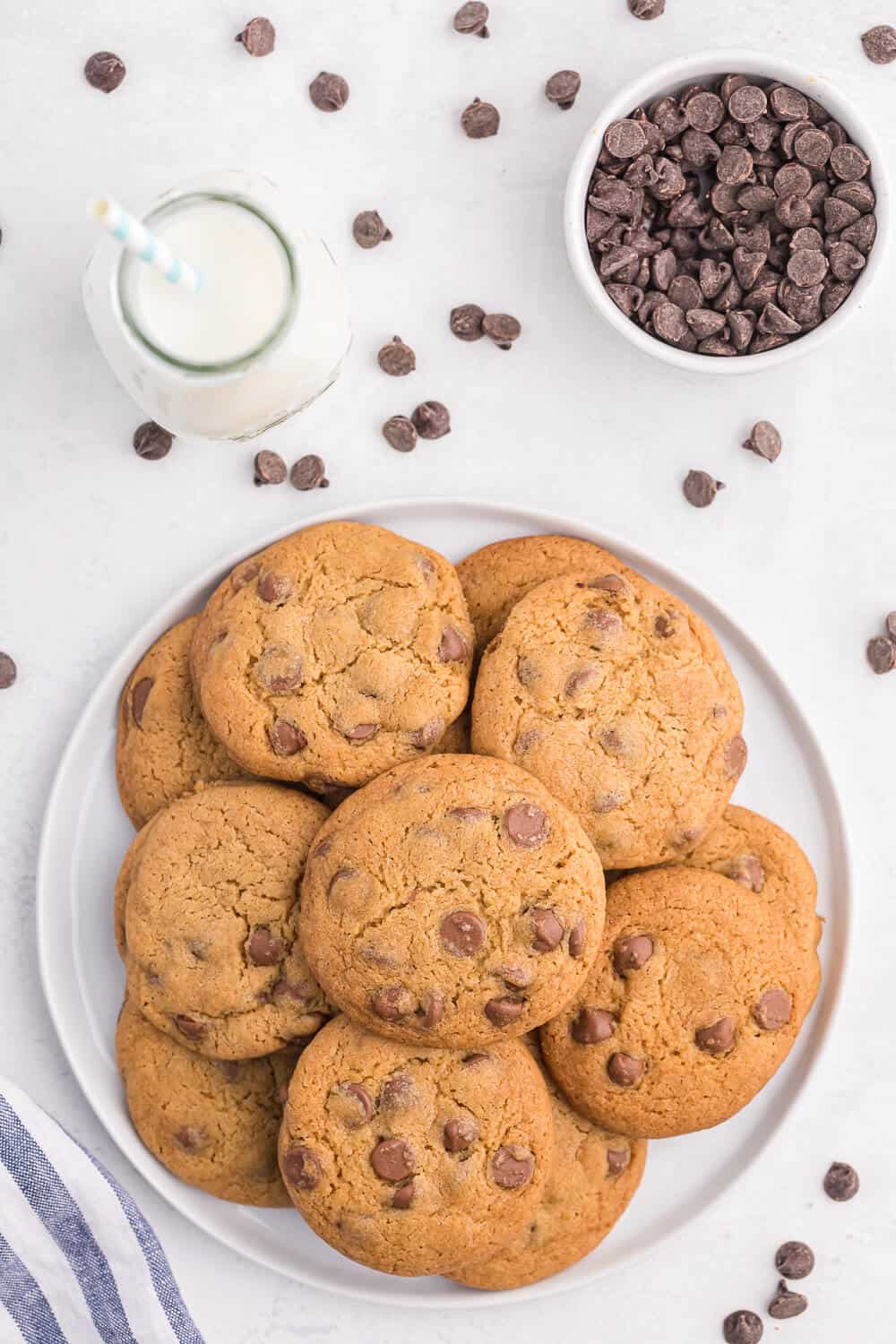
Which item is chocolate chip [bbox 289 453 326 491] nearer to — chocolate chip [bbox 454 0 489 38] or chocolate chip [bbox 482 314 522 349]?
chocolate chip [bbox 482 314 522 349]

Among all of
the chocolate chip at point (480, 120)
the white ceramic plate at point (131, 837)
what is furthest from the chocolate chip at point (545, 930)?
the chocolate chip at point (480, 120)

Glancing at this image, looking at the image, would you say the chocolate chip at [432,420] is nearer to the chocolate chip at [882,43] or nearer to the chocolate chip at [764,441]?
the chocolate chip at [764,441]

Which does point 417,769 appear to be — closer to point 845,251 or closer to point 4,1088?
point 4,1088

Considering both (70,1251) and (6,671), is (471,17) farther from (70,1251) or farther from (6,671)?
(70,1251)

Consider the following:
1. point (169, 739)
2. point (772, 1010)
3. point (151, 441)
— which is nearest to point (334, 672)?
point (169, 739)

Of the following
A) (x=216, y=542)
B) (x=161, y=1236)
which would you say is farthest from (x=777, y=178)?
(x=161, y=1236)
